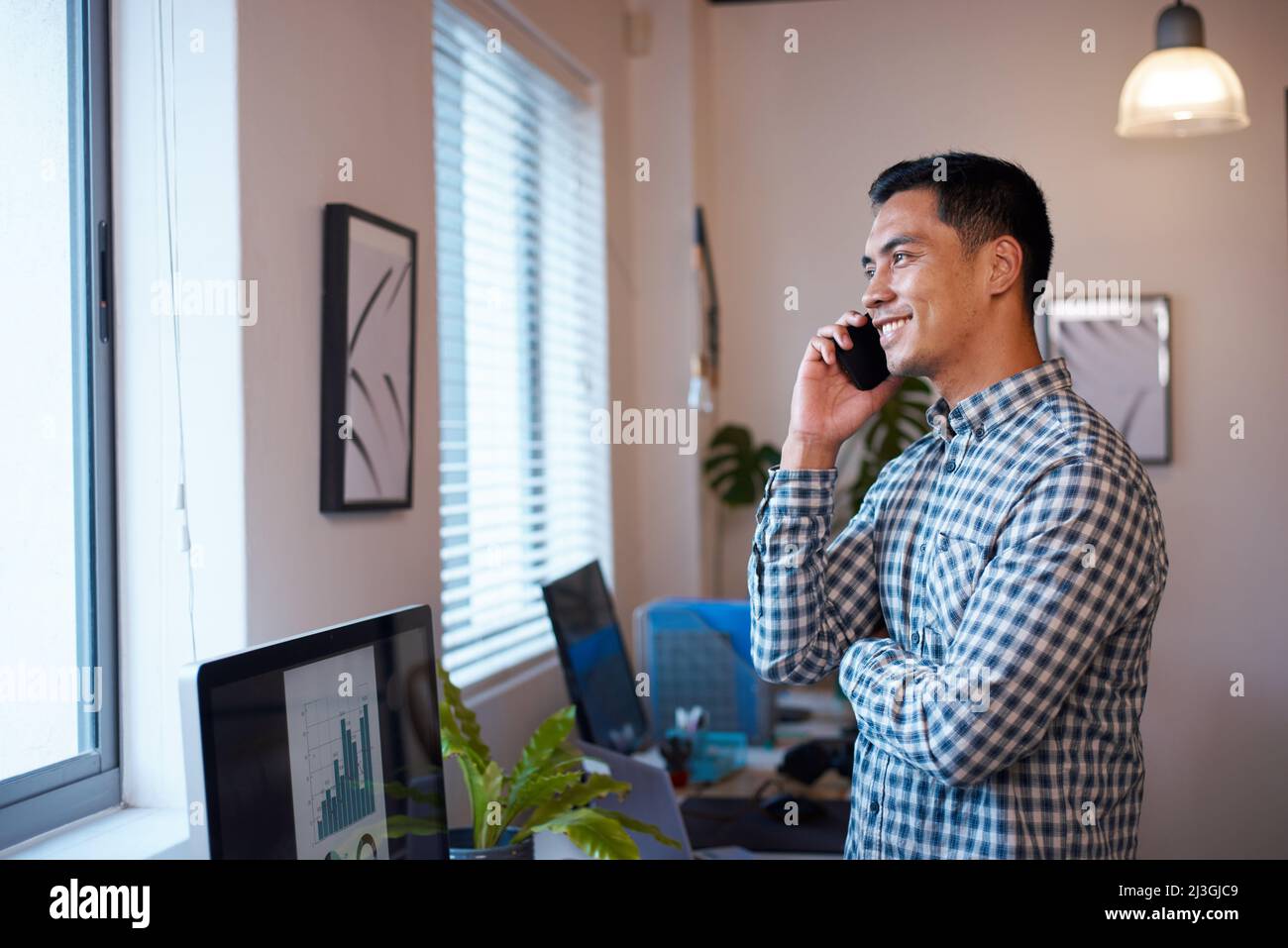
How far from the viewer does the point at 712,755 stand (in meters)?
2.26

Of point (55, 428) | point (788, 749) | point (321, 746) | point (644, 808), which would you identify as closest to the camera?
point (321, 746)

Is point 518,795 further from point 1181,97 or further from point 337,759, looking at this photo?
point 1181,97

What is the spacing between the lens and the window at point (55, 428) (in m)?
1.19

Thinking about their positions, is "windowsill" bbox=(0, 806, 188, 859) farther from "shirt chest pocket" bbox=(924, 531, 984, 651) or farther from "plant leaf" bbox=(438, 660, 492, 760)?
"shirt chest pocket" bbox=(924, 531, 984, 651)

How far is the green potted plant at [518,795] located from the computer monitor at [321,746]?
18cm

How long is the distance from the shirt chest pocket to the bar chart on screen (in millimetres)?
519

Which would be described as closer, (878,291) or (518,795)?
(878,291)

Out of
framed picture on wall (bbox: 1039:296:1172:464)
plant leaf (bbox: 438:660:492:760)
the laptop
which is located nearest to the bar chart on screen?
plant leaf (bbox: 438:660:492:760)

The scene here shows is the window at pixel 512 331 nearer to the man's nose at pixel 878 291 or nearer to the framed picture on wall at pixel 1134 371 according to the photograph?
the framed picture on wall at pixel 1134 371

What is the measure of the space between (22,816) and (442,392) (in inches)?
50.2

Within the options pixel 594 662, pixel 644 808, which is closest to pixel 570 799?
pixel 644 808

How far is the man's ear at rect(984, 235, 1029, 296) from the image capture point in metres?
0.99

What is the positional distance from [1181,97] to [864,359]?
425mm

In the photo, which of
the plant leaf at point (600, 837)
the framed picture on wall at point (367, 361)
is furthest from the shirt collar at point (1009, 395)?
the framed picture on wall at point (367, 361)
